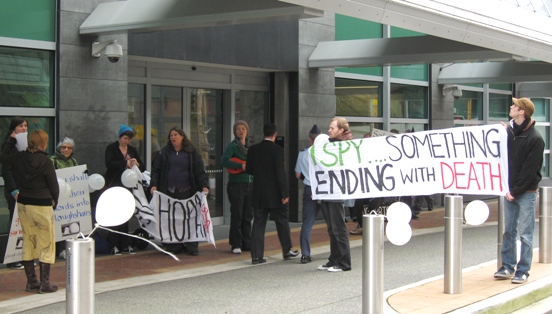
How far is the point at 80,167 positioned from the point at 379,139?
3.99 metres

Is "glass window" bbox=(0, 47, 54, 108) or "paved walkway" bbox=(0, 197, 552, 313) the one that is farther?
"glass window" bbox=(0, 47, 54, 108)

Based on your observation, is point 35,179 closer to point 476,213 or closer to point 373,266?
point 373,266

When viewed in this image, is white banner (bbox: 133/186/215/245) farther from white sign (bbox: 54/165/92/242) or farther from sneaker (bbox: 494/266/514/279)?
sneaker (bbox: 494/266/514/279)

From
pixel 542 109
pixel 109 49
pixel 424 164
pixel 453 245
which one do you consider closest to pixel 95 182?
pixel 109 49

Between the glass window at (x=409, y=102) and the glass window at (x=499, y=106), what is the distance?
14.2ft

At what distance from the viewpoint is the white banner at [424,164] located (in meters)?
8.52

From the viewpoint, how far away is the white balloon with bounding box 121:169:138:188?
11.2 m

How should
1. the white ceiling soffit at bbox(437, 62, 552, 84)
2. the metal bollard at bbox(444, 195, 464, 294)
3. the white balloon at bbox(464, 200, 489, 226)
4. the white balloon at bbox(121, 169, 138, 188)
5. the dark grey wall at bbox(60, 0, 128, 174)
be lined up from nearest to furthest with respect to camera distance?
the metal bollard at bbox(444, 195, 464, 294), the white balloon at bbox(464, 200, 489, 226), the white balloon at bbox(121, 169, 138, 188), the dark grey wall at bbox(60, 0, 128, 174), the white ceiling soffit at bbox(437, 62, 552, 84)

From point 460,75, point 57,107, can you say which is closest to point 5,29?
point 57,107

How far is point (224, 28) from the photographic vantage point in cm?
1421

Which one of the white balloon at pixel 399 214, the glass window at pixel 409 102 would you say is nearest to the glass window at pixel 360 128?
the glass window at pixel 409 102

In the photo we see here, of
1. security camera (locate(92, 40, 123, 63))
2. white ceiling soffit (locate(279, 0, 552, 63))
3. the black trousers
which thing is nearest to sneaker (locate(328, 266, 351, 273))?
the black trousers

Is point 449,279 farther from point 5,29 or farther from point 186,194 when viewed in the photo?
point 5,29

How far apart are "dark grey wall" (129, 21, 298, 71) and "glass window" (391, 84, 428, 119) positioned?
12.7ft
